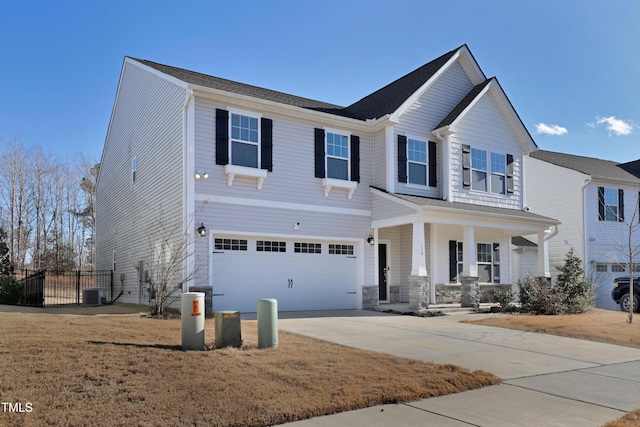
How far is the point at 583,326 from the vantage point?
1320cm

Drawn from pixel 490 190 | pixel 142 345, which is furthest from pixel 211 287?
pixel 490 190

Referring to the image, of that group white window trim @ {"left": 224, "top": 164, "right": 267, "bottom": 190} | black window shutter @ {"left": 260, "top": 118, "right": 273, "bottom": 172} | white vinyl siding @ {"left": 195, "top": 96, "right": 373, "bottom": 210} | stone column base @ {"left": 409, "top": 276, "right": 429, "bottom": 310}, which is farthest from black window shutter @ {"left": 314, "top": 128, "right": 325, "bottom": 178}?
stone column base @ {"left": 409, "top": 276, "right": 429, "bottom": 310}

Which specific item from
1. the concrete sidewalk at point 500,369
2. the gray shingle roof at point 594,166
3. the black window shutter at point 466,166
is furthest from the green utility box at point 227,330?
the gray shingle roof at point 594,166

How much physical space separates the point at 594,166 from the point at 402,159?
15637 millimetres

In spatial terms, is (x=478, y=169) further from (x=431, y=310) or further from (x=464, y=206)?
(x=431, y=310)

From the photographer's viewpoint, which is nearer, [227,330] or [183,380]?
[183,380]

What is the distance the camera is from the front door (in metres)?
19.4

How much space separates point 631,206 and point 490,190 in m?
12.4

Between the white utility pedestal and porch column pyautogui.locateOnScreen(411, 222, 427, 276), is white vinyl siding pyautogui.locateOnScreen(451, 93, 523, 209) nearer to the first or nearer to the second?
porch column pyautogui.locateOnScreen(411, 222, 427, 276)

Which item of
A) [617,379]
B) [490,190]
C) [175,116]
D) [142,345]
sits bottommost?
[617,379]

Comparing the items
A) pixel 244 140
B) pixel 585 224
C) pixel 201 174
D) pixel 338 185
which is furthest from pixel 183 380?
pixel 585 224

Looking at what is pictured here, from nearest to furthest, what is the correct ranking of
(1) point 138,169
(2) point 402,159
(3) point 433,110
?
(2) point 402,159 < (3) point 433,110 < (1) point 138,169

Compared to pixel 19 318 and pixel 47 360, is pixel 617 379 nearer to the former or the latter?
pixel 47 360

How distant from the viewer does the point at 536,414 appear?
18.8 feet
